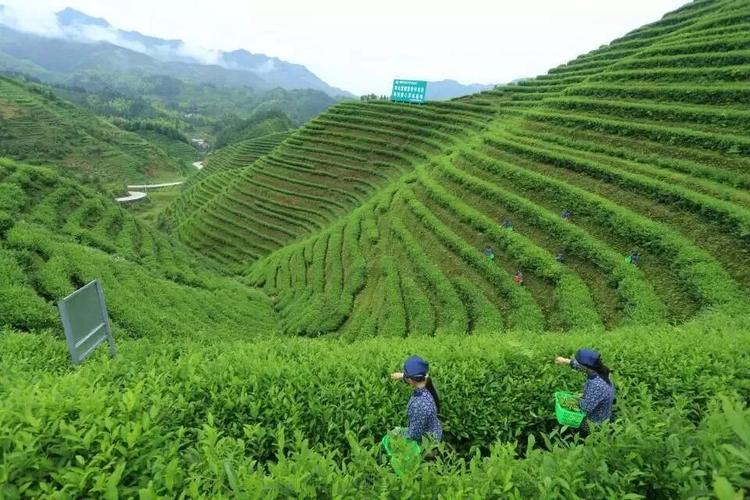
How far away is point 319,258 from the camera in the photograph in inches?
1093

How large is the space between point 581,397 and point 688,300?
10459 mm

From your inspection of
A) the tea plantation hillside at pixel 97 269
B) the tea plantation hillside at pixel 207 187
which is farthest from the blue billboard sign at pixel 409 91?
the tea plantation hillside at pixel 97 269

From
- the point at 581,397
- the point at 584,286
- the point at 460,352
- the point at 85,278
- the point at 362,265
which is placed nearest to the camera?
the point at 581,397

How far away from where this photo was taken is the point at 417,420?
15.2ft

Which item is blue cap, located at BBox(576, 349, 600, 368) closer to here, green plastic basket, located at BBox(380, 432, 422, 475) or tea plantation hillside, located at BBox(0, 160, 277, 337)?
green plastic basket, located at BBox(380, 432, 422, 475)

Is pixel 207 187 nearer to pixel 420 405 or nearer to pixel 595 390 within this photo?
pixel 420 405

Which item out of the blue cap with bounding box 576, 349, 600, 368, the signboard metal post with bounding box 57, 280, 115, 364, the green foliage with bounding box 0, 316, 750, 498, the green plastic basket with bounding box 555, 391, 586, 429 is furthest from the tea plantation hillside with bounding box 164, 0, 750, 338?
the signboard metal post with bounding box 57, 280, 115, 364

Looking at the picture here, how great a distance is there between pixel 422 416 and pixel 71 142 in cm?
10943

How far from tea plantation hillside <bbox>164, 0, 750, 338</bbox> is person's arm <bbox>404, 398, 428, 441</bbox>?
8122mm

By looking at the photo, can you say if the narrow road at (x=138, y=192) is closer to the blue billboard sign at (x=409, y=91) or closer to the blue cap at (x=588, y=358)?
the blue billboard sign at (x=409, y=91)

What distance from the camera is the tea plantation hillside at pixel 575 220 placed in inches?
563

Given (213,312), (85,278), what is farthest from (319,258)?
(85,278)

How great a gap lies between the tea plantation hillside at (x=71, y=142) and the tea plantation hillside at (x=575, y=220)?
63824 millimetres

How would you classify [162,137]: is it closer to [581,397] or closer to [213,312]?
[213,312]
